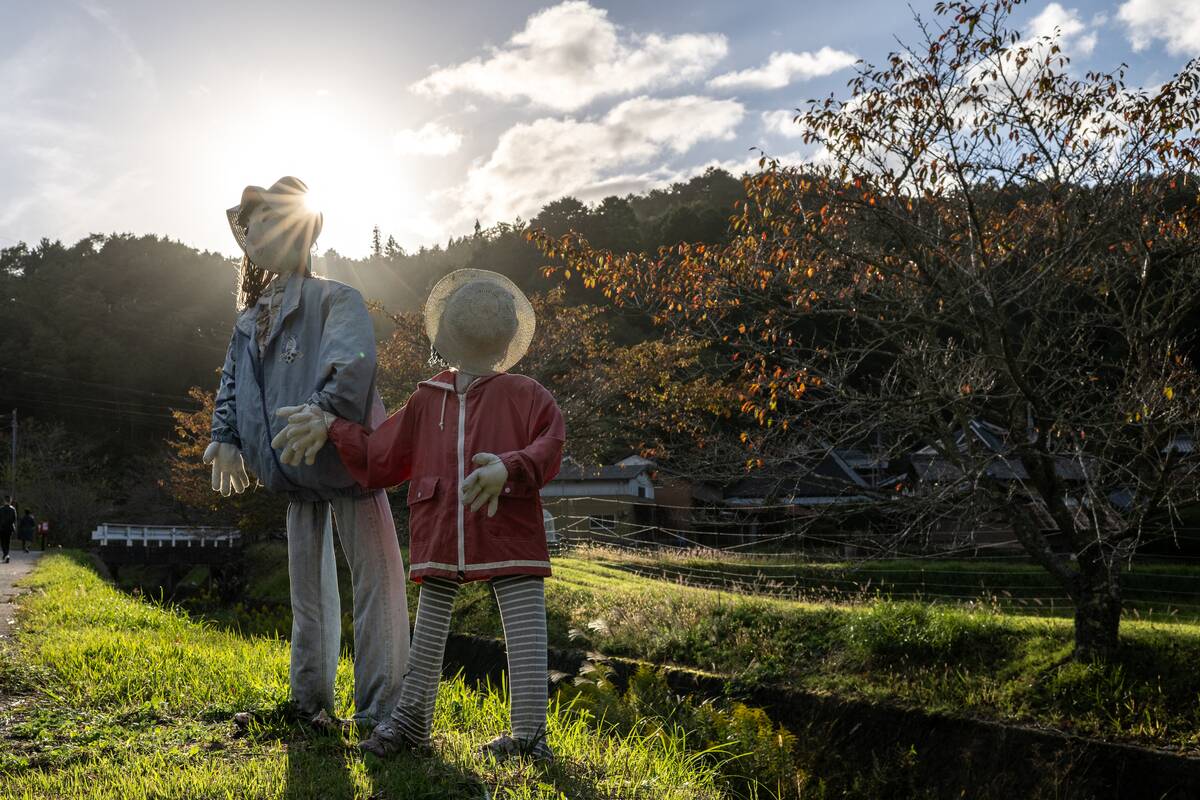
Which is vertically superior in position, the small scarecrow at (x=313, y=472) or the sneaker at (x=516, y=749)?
the small scarecrow at (x=313, y=472)

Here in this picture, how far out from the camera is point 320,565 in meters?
3.65

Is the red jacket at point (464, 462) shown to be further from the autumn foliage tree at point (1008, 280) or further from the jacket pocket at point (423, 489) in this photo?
the autumn foliage tree at point (1008, 280)

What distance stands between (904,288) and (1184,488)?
2348 mm

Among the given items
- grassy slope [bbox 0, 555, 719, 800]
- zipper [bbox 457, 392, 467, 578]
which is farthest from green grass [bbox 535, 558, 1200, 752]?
zipper [bbox 457, 392, 467, 578]

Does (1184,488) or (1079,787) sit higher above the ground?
(1184,488)

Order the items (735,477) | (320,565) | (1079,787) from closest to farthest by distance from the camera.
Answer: (320,565) < (1079,787) < (735,477)

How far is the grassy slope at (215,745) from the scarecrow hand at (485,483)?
87 centimetres

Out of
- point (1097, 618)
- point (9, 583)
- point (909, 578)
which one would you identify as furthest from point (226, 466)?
point (909, 578)

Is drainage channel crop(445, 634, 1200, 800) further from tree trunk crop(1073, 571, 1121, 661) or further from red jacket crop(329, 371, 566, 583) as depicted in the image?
red jacket crop(329, 371, 566, 583)

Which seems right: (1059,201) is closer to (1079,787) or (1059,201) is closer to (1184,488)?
(1184,488)

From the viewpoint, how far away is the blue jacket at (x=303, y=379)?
339 centimetres

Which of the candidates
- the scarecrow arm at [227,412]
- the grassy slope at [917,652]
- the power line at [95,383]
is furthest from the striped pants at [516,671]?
the power line at [95,383]

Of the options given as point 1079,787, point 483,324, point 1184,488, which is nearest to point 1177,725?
point 1079,787

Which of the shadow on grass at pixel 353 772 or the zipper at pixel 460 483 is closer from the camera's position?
the shadow on grass at pixel 353 772
